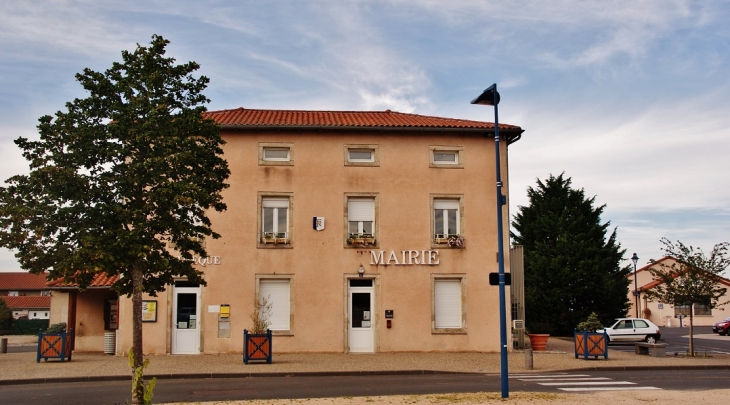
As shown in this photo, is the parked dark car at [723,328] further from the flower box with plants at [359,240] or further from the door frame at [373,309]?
the flower box with plants at [359,240]

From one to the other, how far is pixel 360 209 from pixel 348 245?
4.11 ft

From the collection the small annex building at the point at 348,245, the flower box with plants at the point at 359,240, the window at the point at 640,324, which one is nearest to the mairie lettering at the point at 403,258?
the small annex building at the point at 348,245

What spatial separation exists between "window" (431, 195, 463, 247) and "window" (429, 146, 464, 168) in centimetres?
107

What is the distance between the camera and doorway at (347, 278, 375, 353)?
22312 millimetres

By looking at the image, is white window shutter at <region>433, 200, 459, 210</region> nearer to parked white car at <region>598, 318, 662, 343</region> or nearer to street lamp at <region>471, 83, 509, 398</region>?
street lamp at <region>471, 83, 509, 398</region>

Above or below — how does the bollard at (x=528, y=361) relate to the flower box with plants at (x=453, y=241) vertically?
below

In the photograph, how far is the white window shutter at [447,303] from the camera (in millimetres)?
22578

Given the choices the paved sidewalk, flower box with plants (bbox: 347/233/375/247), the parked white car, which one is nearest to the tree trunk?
the paved sidewalk

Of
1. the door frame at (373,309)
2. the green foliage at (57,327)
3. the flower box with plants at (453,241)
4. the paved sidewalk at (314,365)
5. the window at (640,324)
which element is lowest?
the paved sidewalk at (314,365)

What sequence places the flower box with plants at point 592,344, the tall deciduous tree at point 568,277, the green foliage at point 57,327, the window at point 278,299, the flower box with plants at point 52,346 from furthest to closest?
the tall deciduous tree at point 568,277 → the green foliage at point 57,327 → the window at point 278,299 → the flower box with plants at point 592,344 → the flower box with plants at point 52,346

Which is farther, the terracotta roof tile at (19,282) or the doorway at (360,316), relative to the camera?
the terracotta roof tile at (19,282)

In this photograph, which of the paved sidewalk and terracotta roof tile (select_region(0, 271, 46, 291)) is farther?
terracotta roof tile (select_region(0, 271, 46, 291))

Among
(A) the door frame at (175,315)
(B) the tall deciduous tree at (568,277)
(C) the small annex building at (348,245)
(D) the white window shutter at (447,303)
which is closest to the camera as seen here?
(A) the door frame at (175,315)

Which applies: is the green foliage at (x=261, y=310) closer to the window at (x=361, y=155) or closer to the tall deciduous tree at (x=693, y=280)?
the window at (x=361, y=155)
